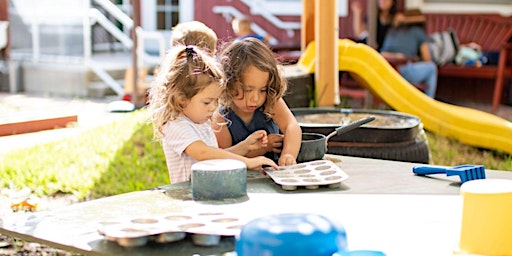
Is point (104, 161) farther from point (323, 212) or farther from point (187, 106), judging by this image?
point (323, 212)

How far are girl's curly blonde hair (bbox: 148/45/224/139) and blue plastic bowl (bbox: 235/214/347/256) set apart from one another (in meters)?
1.06

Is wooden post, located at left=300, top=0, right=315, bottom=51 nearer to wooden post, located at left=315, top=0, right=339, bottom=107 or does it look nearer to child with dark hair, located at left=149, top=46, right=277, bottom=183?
wooden post, located at left=315, top=0, right=339, bottom=107

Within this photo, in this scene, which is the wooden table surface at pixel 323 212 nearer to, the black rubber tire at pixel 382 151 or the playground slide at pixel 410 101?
the black rubber tire at pixel 382 151

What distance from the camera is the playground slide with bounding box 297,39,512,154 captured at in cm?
627

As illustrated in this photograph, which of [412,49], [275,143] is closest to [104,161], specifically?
[275,143]

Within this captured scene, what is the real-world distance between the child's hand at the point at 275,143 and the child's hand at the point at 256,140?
135mm

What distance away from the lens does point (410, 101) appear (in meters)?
6.56

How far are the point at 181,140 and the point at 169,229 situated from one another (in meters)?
0.83

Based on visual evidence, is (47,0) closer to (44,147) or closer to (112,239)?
(44,147)

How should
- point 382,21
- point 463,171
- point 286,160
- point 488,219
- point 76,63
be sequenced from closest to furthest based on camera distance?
point 488,219
point 463,171
point 286,160
point 382,21
point 76,63

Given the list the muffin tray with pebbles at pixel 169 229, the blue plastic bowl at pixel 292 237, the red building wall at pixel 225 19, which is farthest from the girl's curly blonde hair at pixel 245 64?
the red building wall at pixel 225 19

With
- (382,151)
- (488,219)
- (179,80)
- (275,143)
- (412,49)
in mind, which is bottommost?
(382,151)

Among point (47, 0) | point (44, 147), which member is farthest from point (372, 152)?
point (47, 0)

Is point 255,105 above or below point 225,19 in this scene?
above
